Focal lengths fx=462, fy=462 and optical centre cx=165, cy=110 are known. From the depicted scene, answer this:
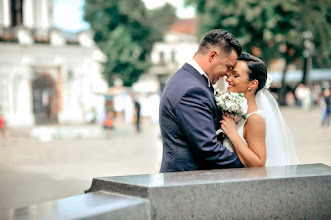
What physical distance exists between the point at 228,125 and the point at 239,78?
20.6 inches

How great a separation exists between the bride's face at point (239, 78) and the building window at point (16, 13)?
3022cm

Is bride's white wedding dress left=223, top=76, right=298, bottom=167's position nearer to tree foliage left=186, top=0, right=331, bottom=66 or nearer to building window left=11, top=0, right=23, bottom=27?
tree foliage left=186, top=0, right=331, bottom=66

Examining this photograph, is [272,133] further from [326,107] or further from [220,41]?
[326,107]

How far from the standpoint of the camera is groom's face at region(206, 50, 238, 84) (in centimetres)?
343

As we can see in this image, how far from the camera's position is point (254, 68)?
3852 millimetres

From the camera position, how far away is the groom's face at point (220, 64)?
11.2ft

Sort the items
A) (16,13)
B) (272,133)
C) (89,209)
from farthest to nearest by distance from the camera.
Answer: (16,13)
(272,133)
(89,209)

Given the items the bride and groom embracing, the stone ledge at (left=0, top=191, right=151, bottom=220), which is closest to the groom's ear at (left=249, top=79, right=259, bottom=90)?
the bride and groom embracing

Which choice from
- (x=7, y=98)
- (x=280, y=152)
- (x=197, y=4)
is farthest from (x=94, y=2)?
(x=280, y=152)

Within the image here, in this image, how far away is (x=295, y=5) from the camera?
3141 cm

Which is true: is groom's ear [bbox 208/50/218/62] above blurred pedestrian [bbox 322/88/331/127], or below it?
above

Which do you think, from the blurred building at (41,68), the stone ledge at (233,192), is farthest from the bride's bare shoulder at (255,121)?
the blurred building at (41,68)

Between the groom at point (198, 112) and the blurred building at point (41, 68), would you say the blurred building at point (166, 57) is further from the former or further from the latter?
the groom at point (198, 112)

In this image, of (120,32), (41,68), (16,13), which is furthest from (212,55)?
(120,32)
